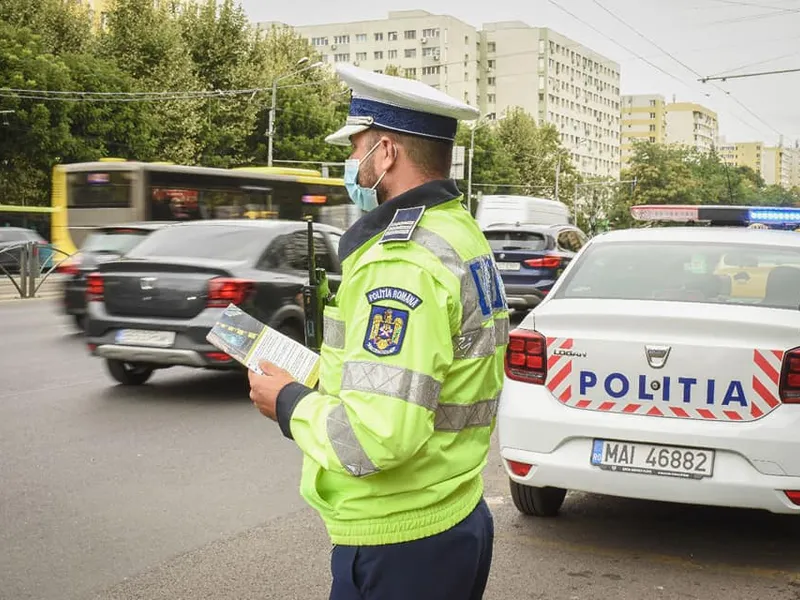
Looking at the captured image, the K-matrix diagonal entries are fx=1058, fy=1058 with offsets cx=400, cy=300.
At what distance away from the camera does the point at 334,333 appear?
222 cm

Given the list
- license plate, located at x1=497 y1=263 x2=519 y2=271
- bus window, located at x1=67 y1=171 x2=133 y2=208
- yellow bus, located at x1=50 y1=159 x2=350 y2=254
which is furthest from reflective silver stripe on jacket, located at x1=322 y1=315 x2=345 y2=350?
bus window, located at x1=67 y1=171 x2=133 y2=208

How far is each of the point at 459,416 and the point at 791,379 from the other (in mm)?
2993

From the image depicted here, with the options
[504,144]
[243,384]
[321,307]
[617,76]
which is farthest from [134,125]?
[617,76]

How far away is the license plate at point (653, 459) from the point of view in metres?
4.79

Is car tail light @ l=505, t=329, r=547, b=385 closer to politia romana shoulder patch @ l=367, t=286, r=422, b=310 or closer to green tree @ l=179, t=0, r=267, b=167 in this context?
politia romana shoulder patch @ l=367, t=286, r=422, b=310

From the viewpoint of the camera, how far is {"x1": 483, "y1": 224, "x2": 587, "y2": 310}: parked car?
17.7 m

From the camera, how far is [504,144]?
8975cm

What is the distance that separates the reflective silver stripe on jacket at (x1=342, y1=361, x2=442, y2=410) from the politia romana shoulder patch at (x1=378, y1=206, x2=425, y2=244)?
0.26 meters

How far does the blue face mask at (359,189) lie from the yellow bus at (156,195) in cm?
2262

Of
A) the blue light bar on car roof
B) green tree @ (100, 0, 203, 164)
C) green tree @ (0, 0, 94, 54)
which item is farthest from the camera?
green tree @ (100, 0, 203, 164)

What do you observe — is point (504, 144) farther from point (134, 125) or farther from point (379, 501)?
point (379, 501)

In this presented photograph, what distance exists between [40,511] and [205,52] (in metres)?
43.9

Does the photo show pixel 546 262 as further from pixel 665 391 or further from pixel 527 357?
pixel 665 391

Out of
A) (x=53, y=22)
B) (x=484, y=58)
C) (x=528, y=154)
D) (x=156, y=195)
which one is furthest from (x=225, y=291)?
(x=484, y=58)
